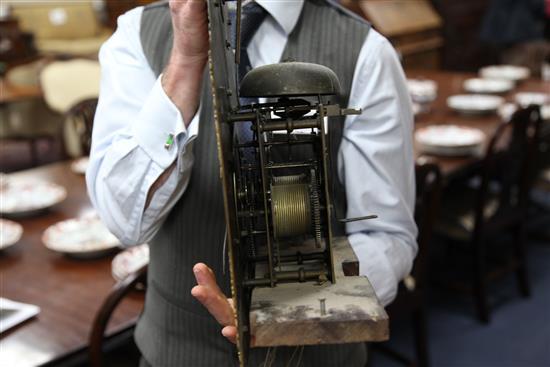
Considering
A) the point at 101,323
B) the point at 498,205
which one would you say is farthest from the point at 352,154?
the point at 498,205

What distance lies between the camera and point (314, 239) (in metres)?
0.80

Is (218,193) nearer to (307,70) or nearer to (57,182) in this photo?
(307,70)

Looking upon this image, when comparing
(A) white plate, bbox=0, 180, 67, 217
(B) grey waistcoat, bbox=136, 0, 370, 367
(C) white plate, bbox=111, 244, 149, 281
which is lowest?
(C) white plate, bbox=111, 244, 149, 281

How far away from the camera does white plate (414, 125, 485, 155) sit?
303 cm

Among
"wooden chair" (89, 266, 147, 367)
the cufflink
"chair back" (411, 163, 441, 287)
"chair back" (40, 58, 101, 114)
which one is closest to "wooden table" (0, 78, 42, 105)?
"chair back" (40, 58, 101, 114)

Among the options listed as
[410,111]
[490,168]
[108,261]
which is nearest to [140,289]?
[108,261]

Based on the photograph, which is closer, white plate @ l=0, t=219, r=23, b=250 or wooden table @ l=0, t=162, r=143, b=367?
wooden table @ l=0, t=162, r=143, b=367

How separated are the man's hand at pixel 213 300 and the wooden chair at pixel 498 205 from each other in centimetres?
251

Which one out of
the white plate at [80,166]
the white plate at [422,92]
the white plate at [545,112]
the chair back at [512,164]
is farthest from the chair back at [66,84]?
the white plate at [545,112]

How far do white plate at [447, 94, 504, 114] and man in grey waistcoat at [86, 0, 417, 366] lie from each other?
8.54ft

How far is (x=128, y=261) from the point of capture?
6.30 ft

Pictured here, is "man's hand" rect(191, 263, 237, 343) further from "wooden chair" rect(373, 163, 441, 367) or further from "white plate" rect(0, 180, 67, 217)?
"white plate" rect(0, 180, 67, 217)

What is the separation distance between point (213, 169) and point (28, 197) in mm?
1564

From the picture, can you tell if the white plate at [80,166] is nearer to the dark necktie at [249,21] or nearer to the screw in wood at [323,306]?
the dark necktie at [249,21]
